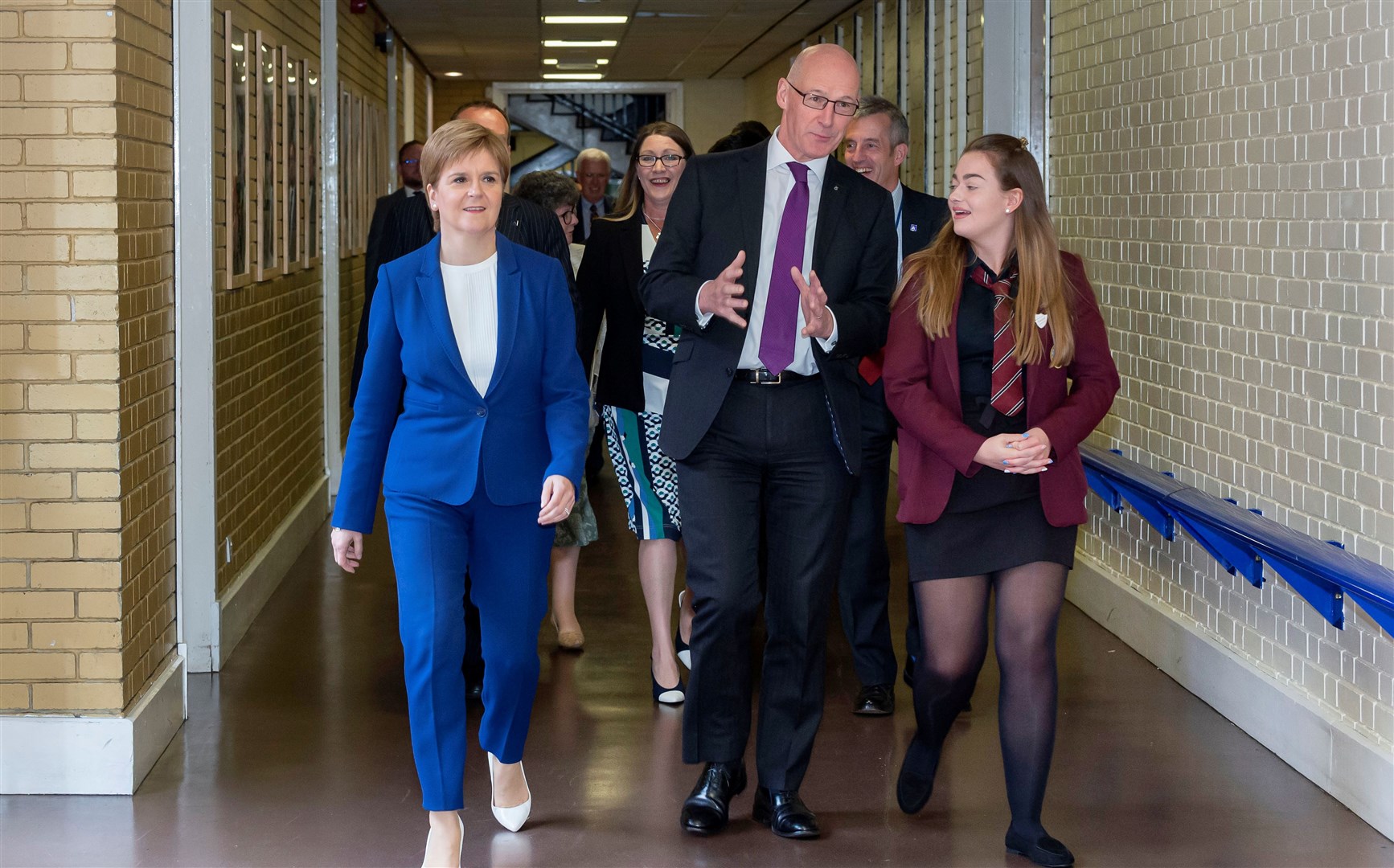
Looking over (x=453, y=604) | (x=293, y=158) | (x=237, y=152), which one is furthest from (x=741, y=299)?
(x=293, y=158)

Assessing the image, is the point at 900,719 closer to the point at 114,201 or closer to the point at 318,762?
the point at 318,762

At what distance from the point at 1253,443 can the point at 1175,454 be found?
713mm

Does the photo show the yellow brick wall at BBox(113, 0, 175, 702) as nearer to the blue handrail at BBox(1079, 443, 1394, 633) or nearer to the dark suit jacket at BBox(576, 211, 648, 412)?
the dark suit jacket at BBox(576, 211, 648, 412)

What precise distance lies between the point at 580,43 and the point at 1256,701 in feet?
40.8

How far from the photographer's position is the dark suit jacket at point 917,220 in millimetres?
4785

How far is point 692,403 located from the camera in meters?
3.67

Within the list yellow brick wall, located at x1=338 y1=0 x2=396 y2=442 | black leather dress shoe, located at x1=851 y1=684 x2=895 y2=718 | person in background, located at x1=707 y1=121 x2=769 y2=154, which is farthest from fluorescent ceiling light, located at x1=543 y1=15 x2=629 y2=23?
black leather dress shoe, located at x1=851 y1=684 x2=895 y2=718

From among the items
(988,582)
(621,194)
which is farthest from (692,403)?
(621,194)

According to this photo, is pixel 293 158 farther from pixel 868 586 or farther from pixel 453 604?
pixel 453 604

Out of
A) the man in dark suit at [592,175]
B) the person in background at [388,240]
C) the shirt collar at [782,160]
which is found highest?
the man in dark suit at [592,175]

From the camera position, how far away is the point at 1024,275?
11.8 feet

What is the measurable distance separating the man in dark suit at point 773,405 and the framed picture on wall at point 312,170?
17.1ft

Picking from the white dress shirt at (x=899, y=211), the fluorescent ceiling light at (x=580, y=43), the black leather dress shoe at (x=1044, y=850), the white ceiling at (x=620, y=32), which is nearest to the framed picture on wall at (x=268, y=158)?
the white dress shirt at (x=899, y=211)

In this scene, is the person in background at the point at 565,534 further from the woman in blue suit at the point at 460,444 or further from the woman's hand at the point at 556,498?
the woman's hand at the point at 556,498
